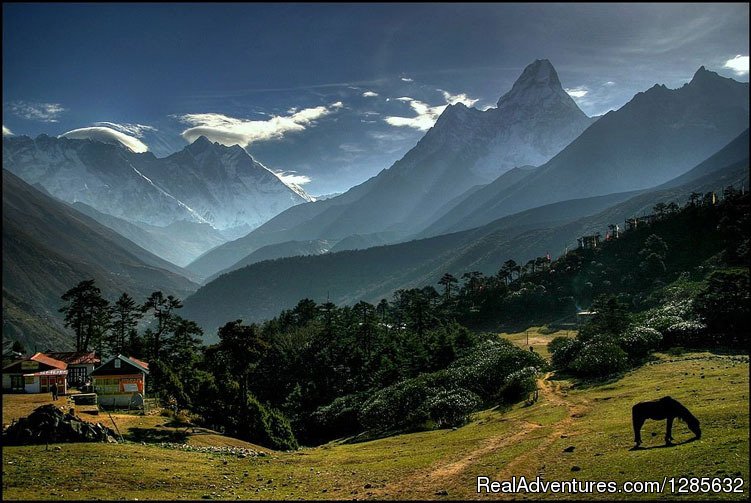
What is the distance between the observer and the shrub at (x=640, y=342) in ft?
198

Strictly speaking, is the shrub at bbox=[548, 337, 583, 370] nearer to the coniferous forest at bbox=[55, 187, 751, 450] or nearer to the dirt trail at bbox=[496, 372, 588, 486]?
the coniferous forest at bbox=[55, 187, 751, 450]

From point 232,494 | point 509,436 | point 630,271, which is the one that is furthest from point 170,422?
point 630,271

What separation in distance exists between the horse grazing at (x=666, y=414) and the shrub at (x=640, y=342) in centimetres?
3784

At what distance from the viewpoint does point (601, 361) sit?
56375 millimetres

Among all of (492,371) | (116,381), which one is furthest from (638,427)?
(116,381)

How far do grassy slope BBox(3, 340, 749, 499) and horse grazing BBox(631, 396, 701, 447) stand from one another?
2.25 ft

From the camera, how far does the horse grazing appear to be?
25109 millimetres

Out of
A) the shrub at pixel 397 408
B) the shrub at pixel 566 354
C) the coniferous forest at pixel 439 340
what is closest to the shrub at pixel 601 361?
the coniferous forest at pixel 439 340

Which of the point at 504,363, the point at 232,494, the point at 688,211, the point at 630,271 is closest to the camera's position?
the point at 232,494

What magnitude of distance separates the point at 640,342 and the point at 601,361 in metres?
7.90

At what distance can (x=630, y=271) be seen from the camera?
13650cm

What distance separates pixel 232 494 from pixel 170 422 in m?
31.3

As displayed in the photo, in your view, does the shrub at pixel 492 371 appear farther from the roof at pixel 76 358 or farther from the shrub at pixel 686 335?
the roof at pixel 76 358

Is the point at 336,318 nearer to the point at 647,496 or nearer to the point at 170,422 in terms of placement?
the point at 170,422
